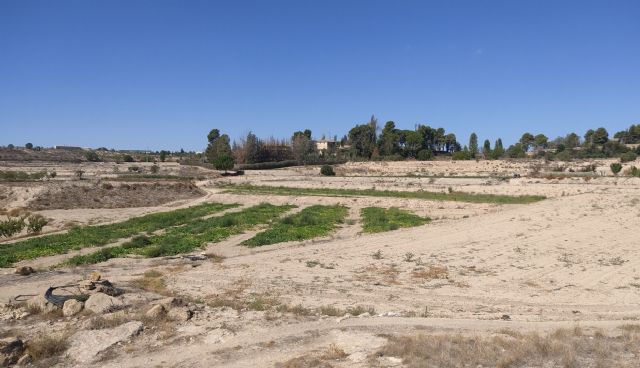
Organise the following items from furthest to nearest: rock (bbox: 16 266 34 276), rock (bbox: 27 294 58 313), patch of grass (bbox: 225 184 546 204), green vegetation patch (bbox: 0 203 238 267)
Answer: patch of grass (bbox: 225 184 546 204) → green vegetation patch (bbox: 0 203 238 267) → rock (bbox: 16 266 34 276) → rock (bbox: 27 294 58 313)

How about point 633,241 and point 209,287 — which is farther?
point 633,241

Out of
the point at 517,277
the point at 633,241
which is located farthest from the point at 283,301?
the point at 633,241

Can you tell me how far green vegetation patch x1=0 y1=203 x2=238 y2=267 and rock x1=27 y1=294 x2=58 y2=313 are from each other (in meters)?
8.52

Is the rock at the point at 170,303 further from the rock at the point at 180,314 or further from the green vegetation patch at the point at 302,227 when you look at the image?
the green vegetation patch at the point at 302,227

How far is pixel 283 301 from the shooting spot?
13125 mm

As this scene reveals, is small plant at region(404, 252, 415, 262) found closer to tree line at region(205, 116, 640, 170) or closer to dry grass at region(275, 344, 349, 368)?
dry grass at region(275, 344, 349, 368)

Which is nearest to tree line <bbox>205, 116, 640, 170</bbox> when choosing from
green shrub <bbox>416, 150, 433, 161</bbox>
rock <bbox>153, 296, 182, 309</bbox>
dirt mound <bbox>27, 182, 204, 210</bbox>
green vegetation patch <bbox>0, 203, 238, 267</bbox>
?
green shrub <bbox>416, 150, 433, 161</bbox>

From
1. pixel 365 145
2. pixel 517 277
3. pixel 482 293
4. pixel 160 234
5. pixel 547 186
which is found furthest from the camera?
pixel 365 145

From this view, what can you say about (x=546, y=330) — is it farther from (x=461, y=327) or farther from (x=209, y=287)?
(x=209, y=287)

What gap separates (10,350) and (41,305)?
2.95 metres

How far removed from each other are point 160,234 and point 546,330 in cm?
2180

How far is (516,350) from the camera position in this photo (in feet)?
29.8

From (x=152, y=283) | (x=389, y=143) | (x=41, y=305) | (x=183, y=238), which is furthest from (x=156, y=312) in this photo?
(x=389, y=143)

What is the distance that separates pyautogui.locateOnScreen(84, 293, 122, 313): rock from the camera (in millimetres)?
12000
